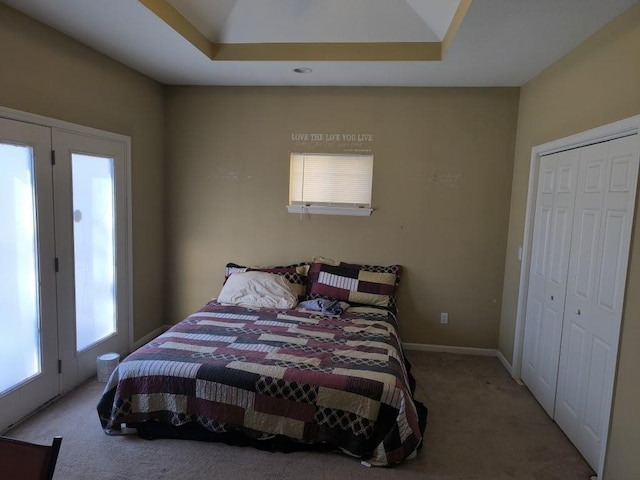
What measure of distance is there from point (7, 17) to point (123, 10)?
648mm

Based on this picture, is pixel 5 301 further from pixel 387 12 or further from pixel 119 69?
pixel 387 12

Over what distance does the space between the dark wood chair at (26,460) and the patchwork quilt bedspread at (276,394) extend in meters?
1.27

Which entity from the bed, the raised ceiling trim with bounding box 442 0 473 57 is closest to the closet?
the bed

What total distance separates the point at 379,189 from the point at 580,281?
1.84 metres

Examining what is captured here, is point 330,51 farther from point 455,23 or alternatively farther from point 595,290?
point 595,290

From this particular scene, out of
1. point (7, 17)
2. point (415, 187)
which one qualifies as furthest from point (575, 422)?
point (7, 17)

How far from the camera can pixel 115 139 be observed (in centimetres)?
318

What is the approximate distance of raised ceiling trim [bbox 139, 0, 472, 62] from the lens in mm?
2910

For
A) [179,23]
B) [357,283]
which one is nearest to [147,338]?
[357,283]

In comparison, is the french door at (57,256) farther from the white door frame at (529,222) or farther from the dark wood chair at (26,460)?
the white door frame at (529,222)

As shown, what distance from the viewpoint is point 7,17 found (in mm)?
2223

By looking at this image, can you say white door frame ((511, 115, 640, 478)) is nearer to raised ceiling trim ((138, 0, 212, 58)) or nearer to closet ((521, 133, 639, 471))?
closet ((521, 133, 639, 471))

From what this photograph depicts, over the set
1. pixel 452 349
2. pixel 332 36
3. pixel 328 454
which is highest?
pixel 332 36

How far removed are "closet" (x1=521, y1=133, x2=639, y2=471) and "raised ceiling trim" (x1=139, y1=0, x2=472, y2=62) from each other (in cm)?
123
